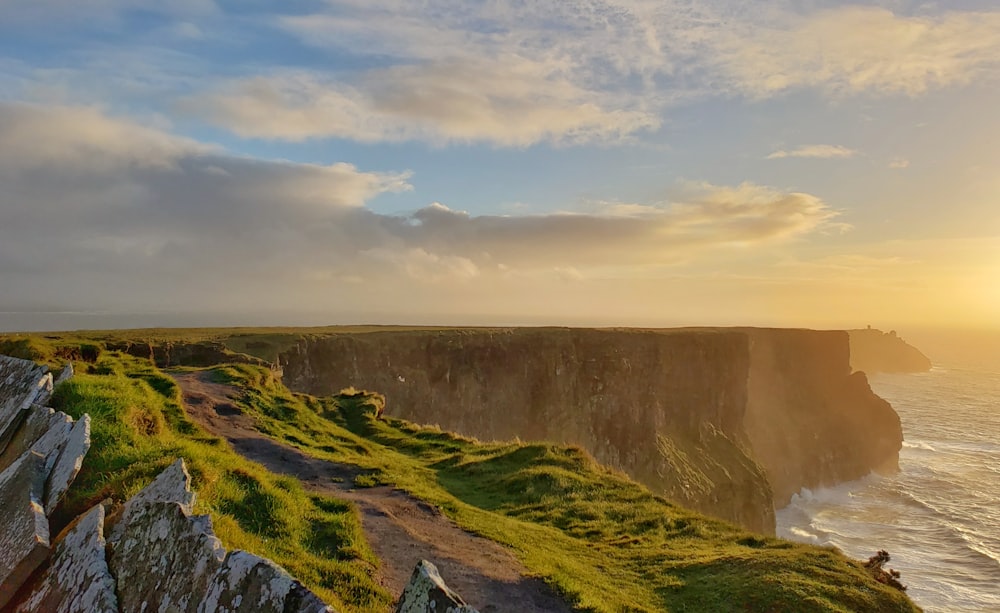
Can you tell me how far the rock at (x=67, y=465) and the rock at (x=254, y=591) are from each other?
3311 mm

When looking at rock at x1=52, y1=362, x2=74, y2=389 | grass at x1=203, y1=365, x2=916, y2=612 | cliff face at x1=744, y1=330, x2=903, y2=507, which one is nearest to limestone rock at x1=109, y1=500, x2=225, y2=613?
grass at x1=203, y1=365, x2=916, y2=612

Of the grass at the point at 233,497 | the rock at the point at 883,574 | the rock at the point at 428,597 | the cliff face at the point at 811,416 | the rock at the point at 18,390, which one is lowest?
the cliff face at the point at 811,416

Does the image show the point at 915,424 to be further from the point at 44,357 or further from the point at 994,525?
the point at 44,357

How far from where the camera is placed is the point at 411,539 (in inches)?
411

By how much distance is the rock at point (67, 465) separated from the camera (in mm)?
6457

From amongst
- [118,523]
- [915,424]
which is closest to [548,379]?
[118,523]

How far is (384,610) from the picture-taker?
7.00 meters

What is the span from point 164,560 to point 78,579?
0.80 m

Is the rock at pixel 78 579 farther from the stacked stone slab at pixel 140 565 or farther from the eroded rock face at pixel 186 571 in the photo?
the eroded rock face at pixel 186 571

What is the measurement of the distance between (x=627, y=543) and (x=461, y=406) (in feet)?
139

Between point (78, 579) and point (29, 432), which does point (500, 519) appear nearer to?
point (29, 432)

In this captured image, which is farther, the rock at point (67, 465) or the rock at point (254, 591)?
the rock at point (67, 465)

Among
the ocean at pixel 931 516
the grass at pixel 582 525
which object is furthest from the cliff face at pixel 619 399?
the grass at pixel 582 525

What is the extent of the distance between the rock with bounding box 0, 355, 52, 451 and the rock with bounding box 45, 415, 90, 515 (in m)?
2.31
